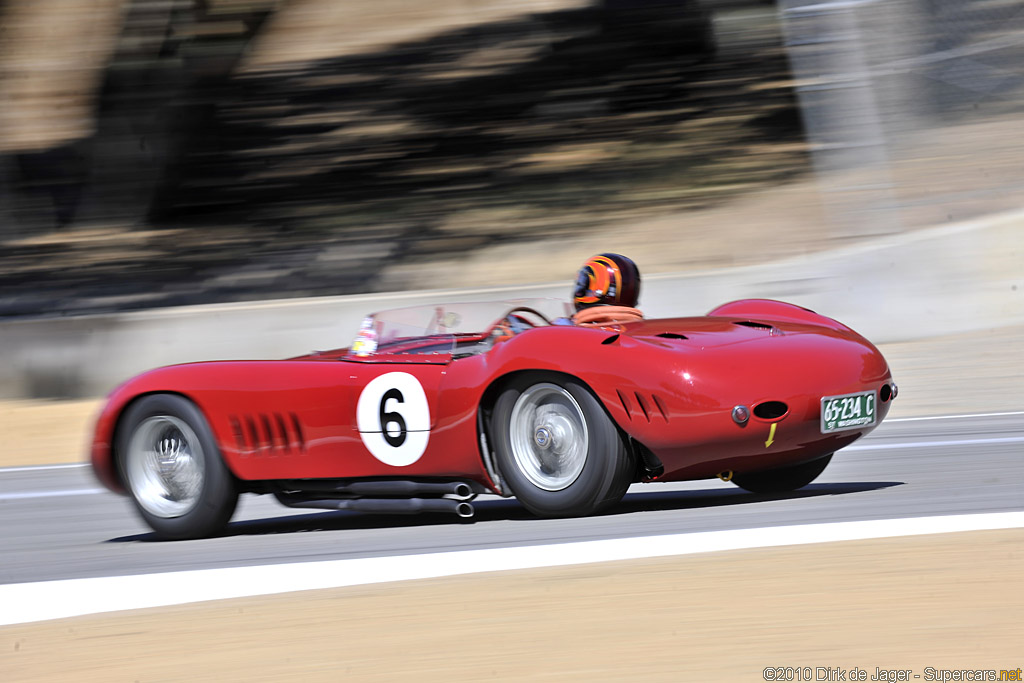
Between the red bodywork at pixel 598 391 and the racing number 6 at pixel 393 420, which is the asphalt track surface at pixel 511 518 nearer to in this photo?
the red bodywork at pixel 598 391

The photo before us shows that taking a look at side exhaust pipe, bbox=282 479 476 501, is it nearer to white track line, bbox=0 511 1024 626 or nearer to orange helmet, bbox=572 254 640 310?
white track line, bbox=0 511 1024 626

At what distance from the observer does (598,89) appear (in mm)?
22156

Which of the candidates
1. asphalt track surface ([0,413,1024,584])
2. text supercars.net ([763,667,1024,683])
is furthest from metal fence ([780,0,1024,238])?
text supercars.net ([763,667,1024,683])

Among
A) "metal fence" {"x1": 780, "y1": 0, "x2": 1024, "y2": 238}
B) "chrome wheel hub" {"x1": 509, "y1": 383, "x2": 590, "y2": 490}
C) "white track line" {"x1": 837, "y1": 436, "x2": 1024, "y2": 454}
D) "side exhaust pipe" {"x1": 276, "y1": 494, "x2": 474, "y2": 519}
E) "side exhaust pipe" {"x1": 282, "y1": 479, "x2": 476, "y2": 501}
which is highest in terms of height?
"metal fence" {"x1": 780, "y1": 0, "x2": 1024, "y2": 238}

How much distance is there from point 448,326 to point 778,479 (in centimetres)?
169

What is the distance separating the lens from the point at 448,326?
20.7 ft

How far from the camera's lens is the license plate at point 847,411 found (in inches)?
209

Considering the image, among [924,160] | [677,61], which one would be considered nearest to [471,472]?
[924,160]

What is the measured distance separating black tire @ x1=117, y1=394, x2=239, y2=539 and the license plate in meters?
2.67

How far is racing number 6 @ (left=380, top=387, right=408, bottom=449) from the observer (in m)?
5.75

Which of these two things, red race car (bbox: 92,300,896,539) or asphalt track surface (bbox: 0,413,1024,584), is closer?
red race car (bbox: 92,300,896,539)

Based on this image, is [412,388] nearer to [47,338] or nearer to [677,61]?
[47,338]

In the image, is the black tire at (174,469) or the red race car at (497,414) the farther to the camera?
the black tire at (174,469)

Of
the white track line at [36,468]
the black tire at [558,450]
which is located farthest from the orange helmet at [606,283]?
the white track line at [36,468]
